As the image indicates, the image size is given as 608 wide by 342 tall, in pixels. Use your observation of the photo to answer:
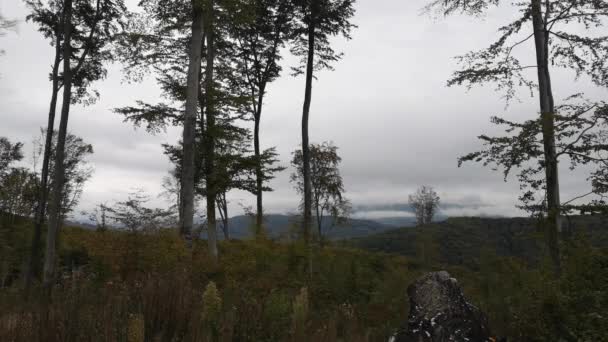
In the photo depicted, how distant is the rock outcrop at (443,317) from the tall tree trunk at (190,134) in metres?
7.58

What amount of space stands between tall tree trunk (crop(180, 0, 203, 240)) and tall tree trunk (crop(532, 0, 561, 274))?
883 cm

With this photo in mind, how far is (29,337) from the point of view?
2340 millimetres

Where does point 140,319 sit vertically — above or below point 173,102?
below

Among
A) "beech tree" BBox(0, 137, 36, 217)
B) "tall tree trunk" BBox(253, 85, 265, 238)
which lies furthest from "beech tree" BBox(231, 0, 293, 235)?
"beech tree" BBox(0, 137, 36, 217)

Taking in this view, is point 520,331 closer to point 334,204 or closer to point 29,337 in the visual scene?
point 29,337

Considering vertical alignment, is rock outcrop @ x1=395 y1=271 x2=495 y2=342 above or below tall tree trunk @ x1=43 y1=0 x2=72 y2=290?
below

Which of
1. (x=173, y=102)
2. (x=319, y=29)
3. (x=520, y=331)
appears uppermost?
(x=319, y=29)

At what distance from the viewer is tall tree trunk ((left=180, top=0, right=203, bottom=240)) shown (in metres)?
11.2

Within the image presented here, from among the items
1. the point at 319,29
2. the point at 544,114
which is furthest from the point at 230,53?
the point at 544,114

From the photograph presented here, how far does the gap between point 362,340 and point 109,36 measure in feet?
51.7

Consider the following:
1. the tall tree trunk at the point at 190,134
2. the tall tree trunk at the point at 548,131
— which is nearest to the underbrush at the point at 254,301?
the tall tree trunk at the point at 548,131

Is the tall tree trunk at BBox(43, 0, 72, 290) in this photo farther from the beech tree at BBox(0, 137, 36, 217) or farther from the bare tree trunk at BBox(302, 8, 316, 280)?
the beech tree at BBox(0, 137, 36, 217)

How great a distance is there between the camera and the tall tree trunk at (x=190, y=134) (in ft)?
36.7

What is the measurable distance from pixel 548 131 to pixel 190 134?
9182mm
